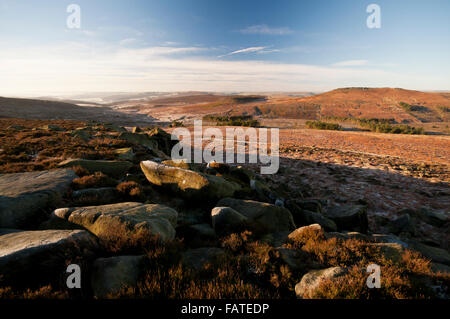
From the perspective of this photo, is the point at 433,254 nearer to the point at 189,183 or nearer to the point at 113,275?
the point at 189,183

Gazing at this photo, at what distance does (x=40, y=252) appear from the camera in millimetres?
3688

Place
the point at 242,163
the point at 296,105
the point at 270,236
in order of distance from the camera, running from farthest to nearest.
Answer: the point at 296,105 < the point at 242,163 < the point at 270,236

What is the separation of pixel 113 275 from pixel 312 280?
3.70 m

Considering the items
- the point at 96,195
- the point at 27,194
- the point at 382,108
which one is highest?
the point at 382,108

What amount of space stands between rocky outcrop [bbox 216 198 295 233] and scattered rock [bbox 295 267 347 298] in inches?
98.5

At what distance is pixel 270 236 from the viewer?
6.27m

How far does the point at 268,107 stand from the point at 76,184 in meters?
97.8

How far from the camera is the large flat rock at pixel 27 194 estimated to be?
5426 mm

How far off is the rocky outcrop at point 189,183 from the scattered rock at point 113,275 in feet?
14.1

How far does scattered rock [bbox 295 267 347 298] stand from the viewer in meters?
3.77

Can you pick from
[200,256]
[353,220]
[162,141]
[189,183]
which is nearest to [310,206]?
[353,220]

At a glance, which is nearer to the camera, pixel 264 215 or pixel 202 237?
pixel 202 237
